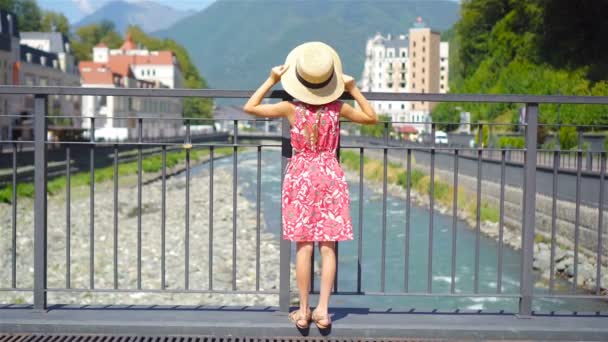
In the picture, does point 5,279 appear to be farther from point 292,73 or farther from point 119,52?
point 119,52

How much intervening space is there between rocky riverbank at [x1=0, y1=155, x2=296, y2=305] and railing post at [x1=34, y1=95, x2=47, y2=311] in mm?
2280

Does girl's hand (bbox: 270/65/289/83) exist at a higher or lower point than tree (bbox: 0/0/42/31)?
lower

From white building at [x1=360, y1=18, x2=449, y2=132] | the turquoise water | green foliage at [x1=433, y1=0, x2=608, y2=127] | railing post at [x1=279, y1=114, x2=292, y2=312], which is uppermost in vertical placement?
white building at [x1=360, y1=18, x2=449, y2=132]

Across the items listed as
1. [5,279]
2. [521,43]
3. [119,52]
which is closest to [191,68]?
[119,52]

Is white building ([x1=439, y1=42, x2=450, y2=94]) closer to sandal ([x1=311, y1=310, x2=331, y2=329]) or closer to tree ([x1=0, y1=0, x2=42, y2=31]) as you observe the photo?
tree ([x1=0, y1=0, x2=42, y2=31])

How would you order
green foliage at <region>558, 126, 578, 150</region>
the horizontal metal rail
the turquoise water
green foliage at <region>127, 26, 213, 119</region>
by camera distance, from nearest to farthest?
1. the horizontal metal rail
2. the turquoise water
3. green foliage at <region>558, 126, 578, 150</region>
4. green foliage at <region>127, 26, 213, 119</region>

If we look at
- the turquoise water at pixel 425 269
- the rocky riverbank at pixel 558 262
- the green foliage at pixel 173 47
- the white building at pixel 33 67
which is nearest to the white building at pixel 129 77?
the white building at pixel 33 67

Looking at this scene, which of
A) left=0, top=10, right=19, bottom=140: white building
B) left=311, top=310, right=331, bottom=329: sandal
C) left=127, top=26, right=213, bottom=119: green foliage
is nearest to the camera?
left=311, top=310, right=331, bottom=329: sandal

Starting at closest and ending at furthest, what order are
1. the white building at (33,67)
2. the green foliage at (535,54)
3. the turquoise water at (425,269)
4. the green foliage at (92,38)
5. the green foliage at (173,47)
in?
the turquoise water at (425,269) → the green foliage at (535,54) → the white building at (33,67) → the green foliage at (92,38) → the green foliage at (173,47)

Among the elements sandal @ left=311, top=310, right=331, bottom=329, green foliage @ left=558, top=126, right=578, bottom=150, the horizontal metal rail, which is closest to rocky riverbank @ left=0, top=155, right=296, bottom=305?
the horizontal metal rail

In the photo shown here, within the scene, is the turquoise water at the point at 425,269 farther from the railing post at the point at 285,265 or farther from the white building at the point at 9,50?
the white building at the point at 9,50

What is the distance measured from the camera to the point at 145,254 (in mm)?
17469

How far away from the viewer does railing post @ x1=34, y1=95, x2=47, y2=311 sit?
4.70m

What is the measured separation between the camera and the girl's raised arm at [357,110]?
4324 mm
